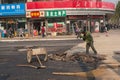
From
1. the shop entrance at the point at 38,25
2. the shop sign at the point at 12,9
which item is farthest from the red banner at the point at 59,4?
the shop entrance at the point at 38,25

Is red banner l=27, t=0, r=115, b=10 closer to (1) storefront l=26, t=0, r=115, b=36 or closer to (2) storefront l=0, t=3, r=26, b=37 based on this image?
(1) storefront l=26, t=0, r=115, b=36

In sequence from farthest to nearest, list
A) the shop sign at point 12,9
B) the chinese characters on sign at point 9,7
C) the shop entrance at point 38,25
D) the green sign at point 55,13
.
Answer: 1. the shop entrance at point 38,25
2. the chinese characters on sign at point 9,7
3. the shop sign at point 12,9
4. the green sign at point 55,13

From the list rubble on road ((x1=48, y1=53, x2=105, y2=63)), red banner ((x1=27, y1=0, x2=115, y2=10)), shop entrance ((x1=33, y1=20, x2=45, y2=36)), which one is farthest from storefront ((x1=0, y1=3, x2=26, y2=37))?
rubble on road ((x1=48, y1=53, x2=105, y2=63))

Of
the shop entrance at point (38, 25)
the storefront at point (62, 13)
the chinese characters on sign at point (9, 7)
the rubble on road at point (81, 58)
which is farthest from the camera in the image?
the shop entrance at point (38, 25)

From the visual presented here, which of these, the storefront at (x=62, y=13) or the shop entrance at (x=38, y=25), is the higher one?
the storefront at (x=62, y=13)

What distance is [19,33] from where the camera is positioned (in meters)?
54.6

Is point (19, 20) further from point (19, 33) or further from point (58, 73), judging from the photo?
point (58, 73)

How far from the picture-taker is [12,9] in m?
56.0

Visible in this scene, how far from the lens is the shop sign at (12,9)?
5550cm

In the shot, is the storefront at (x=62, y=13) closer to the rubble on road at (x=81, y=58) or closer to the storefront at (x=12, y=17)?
the storefront at (x=12, y=17)

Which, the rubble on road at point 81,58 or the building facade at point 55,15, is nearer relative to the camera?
the rubble on road at point 81,58

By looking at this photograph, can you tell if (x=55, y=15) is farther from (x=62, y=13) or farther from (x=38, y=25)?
(x=38, y=25)

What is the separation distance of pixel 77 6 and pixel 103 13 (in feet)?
18.4

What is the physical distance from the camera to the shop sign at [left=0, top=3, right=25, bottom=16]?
182 feet
